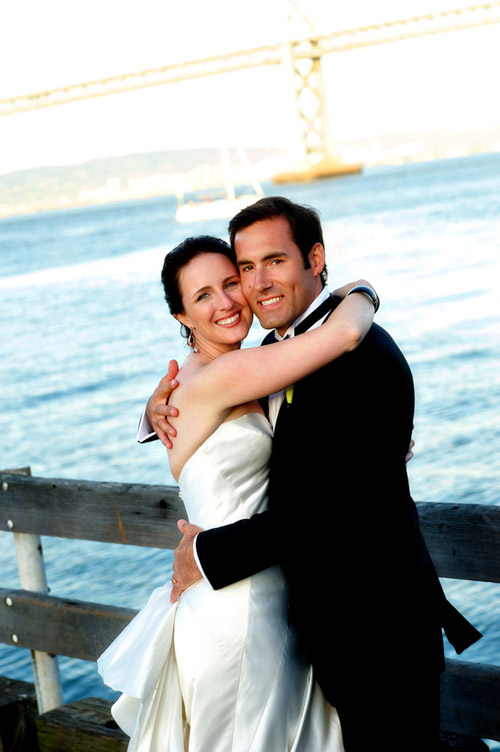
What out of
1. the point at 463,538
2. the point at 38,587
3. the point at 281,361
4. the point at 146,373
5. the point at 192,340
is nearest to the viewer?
the point at 281,361

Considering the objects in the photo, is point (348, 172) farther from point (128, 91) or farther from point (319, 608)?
point (319, 608)

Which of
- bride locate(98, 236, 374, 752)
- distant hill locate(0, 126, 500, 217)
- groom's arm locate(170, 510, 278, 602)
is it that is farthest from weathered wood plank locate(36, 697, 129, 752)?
distant hill locate(0, 126, 500, 217)

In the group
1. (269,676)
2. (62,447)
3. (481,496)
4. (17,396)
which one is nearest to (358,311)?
(269,676)

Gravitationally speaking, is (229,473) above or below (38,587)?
above

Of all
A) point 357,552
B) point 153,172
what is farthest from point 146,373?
point 153,172

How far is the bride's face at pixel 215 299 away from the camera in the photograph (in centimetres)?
233

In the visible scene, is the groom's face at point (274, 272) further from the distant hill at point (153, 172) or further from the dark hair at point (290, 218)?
the distant hill at point (153, 172)

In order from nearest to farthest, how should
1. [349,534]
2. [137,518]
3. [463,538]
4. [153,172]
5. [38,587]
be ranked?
[349,534]
[463,538]
[137,518]
[38,587]
[153,172]

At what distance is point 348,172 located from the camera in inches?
4203

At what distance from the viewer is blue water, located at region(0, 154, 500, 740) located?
6441 millimetres

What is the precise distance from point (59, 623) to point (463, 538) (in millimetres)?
1275

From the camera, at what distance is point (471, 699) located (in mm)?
2285

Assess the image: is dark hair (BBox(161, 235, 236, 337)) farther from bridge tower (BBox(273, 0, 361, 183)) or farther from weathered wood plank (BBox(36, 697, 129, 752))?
bridge tower (BBox(273, 0, 361, 183))

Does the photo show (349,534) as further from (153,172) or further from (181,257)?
(153,172)
